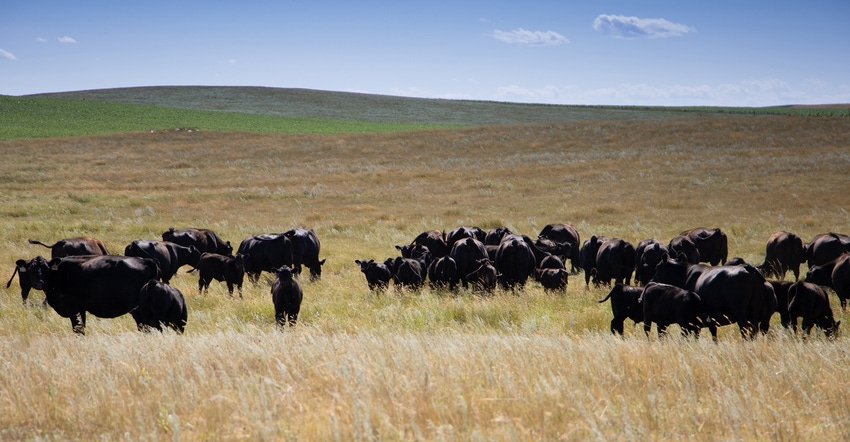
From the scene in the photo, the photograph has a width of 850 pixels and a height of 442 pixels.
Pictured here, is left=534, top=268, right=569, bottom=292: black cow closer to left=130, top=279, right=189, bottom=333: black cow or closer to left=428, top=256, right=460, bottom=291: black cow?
left=428, top=256, right=460, bottom=291: black cow

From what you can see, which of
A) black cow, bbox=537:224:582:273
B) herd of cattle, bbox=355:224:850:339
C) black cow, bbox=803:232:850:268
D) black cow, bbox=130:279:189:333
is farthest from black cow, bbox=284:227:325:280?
black cow, bbox=803:232:850:268

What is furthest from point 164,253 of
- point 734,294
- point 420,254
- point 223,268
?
point 734,294

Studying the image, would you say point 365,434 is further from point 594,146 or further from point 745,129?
point 745,129

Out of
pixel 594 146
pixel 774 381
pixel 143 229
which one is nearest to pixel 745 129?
pixel 594 146

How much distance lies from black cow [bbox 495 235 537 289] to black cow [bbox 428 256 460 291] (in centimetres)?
116

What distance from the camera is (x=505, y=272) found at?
52.2 feet

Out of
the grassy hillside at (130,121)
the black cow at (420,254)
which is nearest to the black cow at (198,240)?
the black cow at (420,254)

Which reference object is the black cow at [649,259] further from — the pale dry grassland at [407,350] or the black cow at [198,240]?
the black cow at [198,240]

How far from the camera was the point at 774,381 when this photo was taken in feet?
20.5

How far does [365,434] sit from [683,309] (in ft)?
22.0

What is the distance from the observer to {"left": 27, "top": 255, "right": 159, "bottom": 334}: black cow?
1050 centimetres

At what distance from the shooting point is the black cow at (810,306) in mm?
10078

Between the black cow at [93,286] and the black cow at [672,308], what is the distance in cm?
819

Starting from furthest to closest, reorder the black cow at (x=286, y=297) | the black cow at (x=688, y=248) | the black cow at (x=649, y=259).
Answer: the black cow at (x=688, y=248), the black cow at (x=649, y=259), the black cow at (x=286, y=297)
